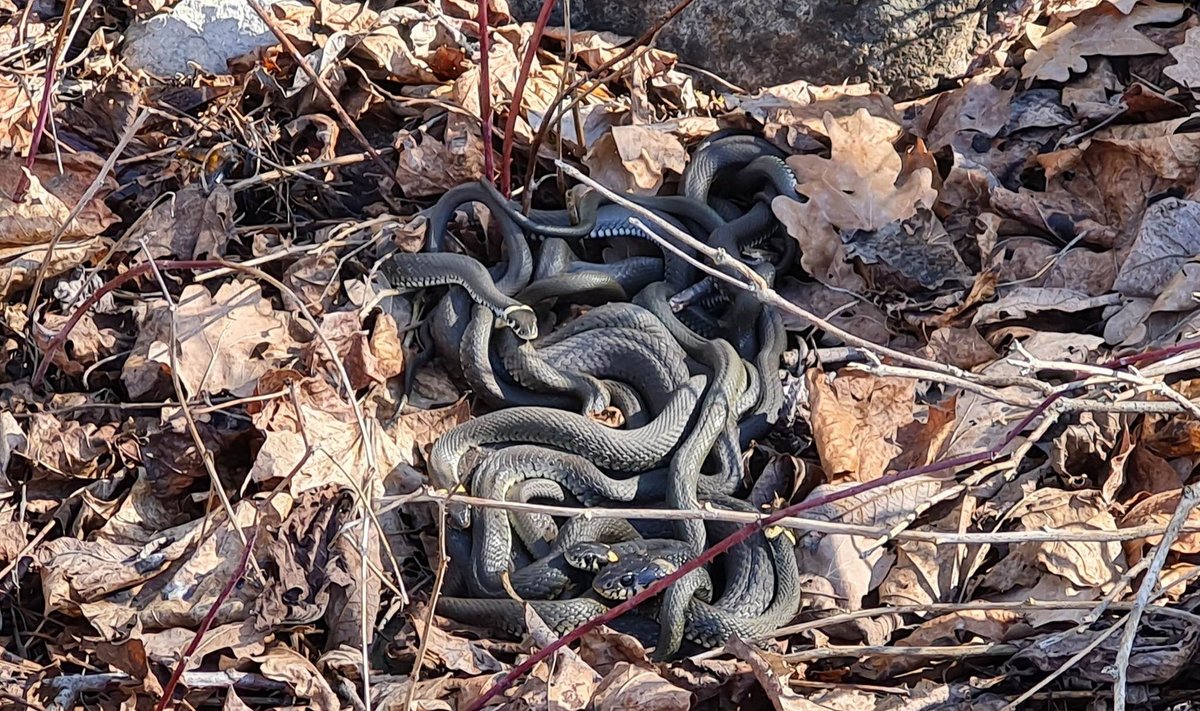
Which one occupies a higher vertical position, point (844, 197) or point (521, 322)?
point (844, 197)

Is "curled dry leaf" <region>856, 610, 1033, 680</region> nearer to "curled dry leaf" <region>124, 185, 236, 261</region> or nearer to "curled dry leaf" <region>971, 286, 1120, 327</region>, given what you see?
"curled dry leaf" <region>971, 286, 1120, 327</region>

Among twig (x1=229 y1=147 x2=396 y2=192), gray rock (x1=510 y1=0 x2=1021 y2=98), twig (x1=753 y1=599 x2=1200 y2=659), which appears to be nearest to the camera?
twig (x1=753 y1=599 x2=1200 y2=659)

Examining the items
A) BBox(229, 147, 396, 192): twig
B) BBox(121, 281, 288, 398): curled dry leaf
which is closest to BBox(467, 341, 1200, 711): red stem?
BBox(121, 281, 288, 398): curled dry leaf

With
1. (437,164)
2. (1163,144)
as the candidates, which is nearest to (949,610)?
(1163,144)

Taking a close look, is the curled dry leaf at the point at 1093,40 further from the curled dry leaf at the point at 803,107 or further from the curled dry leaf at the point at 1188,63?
the curled dry leaf at the point at 803,107

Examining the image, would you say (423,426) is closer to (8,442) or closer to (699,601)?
(699,601)
